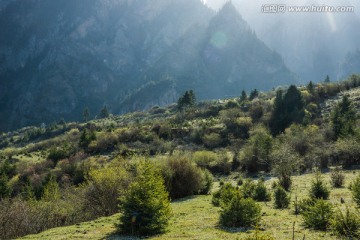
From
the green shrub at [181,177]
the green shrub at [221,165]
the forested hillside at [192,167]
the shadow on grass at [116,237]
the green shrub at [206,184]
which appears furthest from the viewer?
the green shrub at [221,165]

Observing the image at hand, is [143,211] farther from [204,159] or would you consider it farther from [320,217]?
[204,159]

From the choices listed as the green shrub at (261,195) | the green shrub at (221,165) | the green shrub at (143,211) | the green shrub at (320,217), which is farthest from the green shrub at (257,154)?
the green shrub at (320,217)

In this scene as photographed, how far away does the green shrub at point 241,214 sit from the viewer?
29.2 meters

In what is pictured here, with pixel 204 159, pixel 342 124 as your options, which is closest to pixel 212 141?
pixel 204 159

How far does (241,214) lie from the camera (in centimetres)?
2938

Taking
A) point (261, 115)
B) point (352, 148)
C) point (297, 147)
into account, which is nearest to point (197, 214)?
point (352, 148)

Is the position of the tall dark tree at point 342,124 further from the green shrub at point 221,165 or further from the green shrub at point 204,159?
the green shrub at point 204,159

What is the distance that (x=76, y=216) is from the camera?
4941 centimetres

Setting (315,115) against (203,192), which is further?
(315,115)

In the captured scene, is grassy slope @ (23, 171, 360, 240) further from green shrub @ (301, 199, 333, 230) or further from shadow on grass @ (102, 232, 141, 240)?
green shrub @ (301, 199, 333, 230)

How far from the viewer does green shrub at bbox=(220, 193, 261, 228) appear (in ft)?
95.8

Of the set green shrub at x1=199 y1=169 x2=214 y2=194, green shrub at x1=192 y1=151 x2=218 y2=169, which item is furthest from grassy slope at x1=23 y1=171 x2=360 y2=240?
green shrub at x1=192 y1=151 x2=218 y2=169

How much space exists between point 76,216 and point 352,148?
2018 inches

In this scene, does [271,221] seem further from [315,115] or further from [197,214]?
[315,115]
